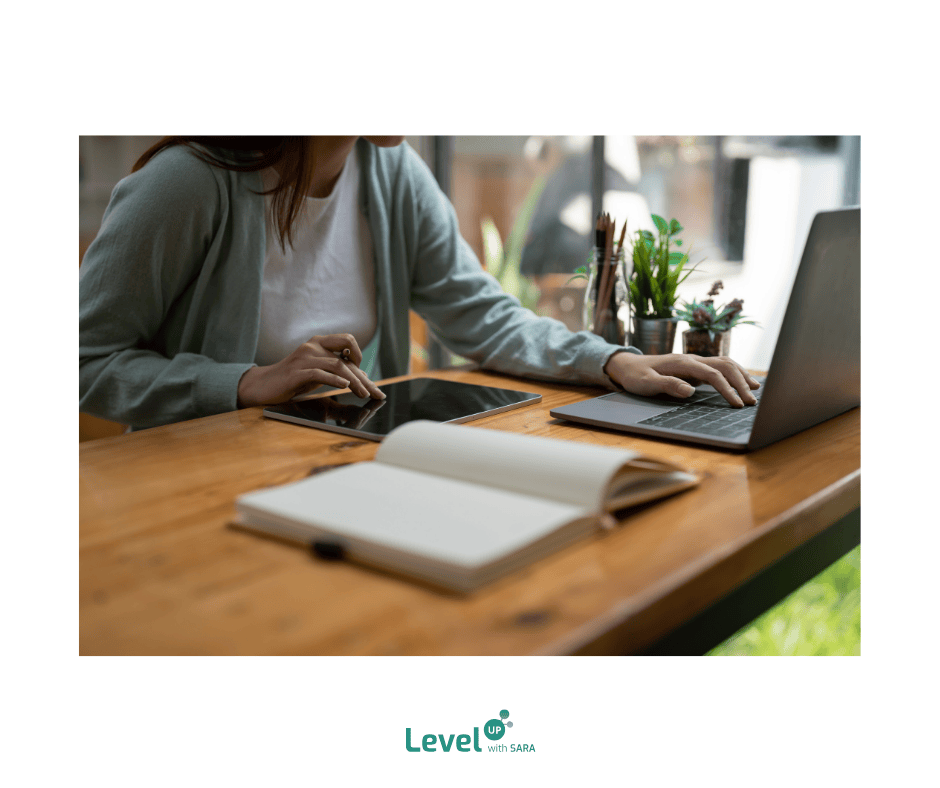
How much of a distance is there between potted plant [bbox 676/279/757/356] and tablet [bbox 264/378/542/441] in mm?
287

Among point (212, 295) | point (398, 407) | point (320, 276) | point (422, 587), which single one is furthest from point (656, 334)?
point (422, 587)

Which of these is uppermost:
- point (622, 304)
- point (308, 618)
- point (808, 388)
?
point (622, 304)

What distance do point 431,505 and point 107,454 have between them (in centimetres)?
42

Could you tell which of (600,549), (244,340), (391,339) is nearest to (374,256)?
(391,339)

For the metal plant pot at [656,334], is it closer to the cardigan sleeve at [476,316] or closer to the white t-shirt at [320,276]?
the cardigan sleeve at [476,316]

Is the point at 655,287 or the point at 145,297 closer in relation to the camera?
the point at 145,297

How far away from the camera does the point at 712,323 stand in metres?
1.13

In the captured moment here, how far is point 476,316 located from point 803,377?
66cm

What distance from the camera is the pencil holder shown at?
3.85ft

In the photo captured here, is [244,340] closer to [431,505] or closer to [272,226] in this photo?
[272,226]

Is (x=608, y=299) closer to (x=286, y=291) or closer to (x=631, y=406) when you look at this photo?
(x=631, y=406)

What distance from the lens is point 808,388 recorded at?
0.82 m

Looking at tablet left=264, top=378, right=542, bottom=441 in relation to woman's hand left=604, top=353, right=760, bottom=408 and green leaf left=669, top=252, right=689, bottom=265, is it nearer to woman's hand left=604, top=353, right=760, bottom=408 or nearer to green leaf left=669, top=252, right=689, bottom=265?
woman's hand left=604, top=353, right=760, bottom=408

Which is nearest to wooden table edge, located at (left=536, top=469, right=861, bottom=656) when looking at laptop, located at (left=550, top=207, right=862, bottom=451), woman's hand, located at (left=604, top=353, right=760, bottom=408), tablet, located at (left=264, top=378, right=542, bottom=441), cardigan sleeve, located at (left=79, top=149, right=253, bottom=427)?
laptop, located at (left=550, top=207, right=862, bottom=451)
